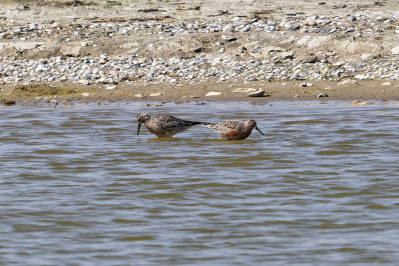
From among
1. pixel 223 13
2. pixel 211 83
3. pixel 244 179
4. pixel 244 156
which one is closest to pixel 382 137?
pixel 244 156

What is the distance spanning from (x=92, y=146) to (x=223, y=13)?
11837 millimetres

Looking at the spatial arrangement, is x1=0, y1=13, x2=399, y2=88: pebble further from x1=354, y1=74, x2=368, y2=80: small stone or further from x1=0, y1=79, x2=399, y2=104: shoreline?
x1=0, y1=79, x2=399, y2=104: shoreline

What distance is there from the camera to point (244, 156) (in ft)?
38.0

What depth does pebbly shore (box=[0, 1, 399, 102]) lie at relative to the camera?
64.5ft

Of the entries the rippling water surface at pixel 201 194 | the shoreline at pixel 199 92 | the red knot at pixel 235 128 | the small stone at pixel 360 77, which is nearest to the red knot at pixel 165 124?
the rippling water surface at pixel 201 194

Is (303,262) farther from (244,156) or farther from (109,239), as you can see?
(244,156)

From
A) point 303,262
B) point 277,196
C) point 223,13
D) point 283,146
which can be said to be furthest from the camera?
point 223,13

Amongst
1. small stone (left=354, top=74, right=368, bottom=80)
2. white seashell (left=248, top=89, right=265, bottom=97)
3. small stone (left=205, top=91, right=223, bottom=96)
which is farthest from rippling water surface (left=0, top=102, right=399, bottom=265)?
small stone (left=354, top=74, right=368, bottom=80)

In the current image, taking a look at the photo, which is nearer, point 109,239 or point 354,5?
point 109,239

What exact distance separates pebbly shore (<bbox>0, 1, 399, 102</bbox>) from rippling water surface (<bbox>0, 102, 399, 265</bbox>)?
4.47 meters

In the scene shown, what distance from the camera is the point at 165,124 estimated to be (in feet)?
43.7

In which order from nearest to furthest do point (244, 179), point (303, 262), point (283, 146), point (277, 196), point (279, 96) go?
point (303, 262) → point (277, 196) → point (244, 179) → point (283, 146) → point (279, 96)

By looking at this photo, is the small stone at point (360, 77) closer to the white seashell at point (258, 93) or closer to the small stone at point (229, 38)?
the white seashell at point (258, 93)

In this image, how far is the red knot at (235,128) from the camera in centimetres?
1289
